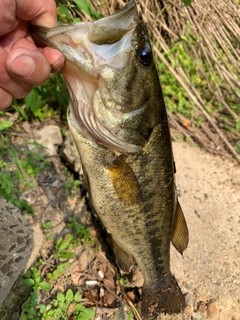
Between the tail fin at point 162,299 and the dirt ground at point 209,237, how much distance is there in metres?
0.35

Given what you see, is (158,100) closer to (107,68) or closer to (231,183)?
(107,68)

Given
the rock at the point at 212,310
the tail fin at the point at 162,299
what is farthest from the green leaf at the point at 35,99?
the rock at the point at 212,310

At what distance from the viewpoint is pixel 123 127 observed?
1.75m

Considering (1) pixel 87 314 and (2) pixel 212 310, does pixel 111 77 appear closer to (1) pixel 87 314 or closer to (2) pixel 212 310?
(1) pixel 87 314

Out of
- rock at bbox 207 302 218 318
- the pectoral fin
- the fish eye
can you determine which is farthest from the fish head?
rock at bbox 207 302 218 318

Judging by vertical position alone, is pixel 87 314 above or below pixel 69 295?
below

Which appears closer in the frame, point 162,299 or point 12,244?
point 162,299

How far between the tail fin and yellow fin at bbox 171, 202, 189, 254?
0.35m

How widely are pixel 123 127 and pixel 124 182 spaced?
28cm

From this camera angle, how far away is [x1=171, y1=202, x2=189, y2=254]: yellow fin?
2.11m

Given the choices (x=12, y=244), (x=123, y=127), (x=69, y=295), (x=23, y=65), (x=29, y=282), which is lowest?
(x=69, y=295)

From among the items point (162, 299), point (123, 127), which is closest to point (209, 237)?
point (162, 299)

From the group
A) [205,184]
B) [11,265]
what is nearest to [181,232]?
[11,265]

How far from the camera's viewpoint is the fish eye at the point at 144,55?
1.63 m
